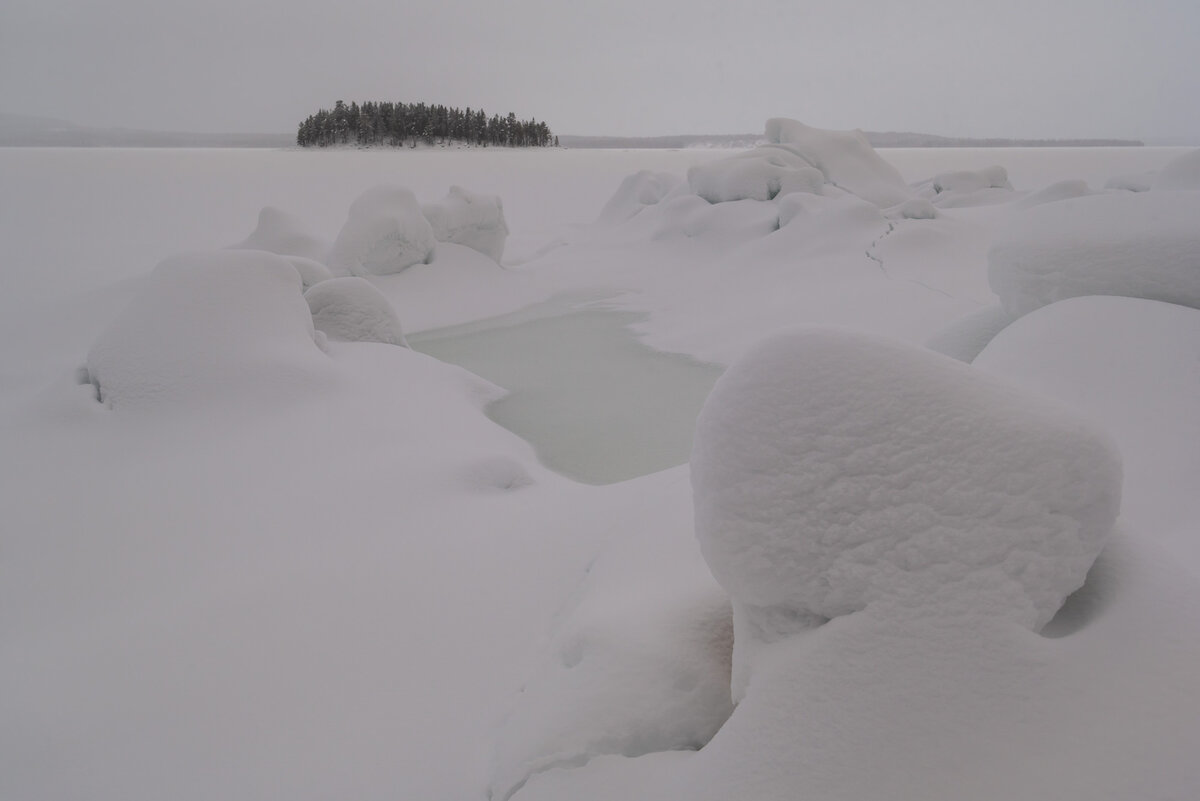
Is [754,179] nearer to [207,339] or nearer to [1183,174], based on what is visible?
[1183,174]

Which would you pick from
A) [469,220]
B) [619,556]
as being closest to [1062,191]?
[469,220]

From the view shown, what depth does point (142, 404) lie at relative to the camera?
3.54 metres

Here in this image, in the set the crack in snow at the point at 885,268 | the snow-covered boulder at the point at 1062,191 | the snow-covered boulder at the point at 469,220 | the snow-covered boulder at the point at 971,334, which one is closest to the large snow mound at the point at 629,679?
the snow-covered boulder at the point at 971,334

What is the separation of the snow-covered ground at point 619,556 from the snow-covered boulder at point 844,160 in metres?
7.38

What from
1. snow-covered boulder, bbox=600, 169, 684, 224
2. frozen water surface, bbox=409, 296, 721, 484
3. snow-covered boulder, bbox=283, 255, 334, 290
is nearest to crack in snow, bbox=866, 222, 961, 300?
frozen water surface, bbox=409, 296, 721, 484

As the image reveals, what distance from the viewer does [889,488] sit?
47.9 inches

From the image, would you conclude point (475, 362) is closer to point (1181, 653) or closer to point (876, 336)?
point (876, 336)

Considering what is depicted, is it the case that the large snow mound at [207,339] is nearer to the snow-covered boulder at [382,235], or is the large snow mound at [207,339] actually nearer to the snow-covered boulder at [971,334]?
the snow-covered boulder at [971,334]

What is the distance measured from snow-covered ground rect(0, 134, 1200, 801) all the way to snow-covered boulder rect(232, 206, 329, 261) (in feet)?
12.2

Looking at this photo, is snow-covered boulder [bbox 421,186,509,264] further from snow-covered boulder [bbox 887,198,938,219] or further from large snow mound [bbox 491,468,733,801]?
large snow mound [bbox 491,468,733,801]

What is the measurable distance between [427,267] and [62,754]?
7.37 metres

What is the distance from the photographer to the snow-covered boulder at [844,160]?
12.3m

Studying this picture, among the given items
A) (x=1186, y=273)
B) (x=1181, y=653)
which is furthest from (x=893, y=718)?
(x=1186, y=273)

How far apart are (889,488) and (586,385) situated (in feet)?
15.0
